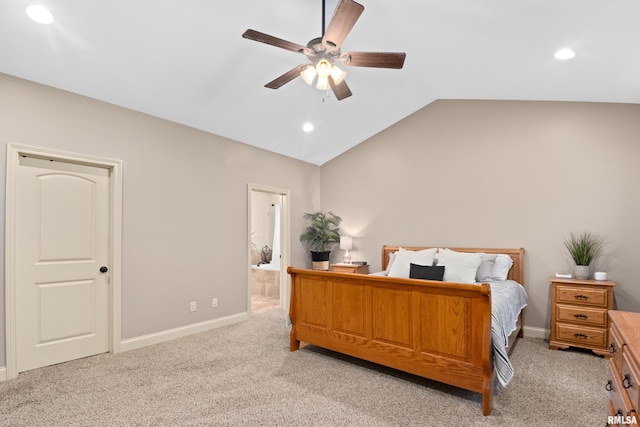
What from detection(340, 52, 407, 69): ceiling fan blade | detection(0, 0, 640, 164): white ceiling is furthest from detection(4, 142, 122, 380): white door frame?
detection(340, 52, 407, 69): ceiling fan blade

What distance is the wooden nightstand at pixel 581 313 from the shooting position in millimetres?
3533

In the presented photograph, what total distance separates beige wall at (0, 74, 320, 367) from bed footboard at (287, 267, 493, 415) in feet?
4.58

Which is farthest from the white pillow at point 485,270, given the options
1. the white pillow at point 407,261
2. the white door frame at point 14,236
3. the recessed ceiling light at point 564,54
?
the white door frame at point 14,236

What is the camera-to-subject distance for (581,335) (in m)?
3.62

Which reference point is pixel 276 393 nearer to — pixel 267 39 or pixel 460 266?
pixel 460 266

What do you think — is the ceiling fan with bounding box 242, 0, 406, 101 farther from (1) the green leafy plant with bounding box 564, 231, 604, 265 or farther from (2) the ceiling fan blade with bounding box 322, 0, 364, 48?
(1) the green leafy plant with bounding box 564, 231, 604, 265

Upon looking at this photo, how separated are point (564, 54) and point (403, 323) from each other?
2.77 meters

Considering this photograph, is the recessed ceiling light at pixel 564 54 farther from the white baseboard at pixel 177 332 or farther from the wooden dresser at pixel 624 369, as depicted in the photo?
the white baseboard at pixel 177 332

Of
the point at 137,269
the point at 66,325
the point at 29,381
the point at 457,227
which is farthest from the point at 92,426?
the point at 457,227

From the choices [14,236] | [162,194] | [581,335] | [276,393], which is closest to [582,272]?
[581,335]

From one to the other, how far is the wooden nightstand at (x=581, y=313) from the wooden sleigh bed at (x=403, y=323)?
1.84m

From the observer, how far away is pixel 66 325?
3.36 m

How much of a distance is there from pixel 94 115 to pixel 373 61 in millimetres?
2873

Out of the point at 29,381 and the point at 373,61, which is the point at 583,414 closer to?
the point at 373,61
